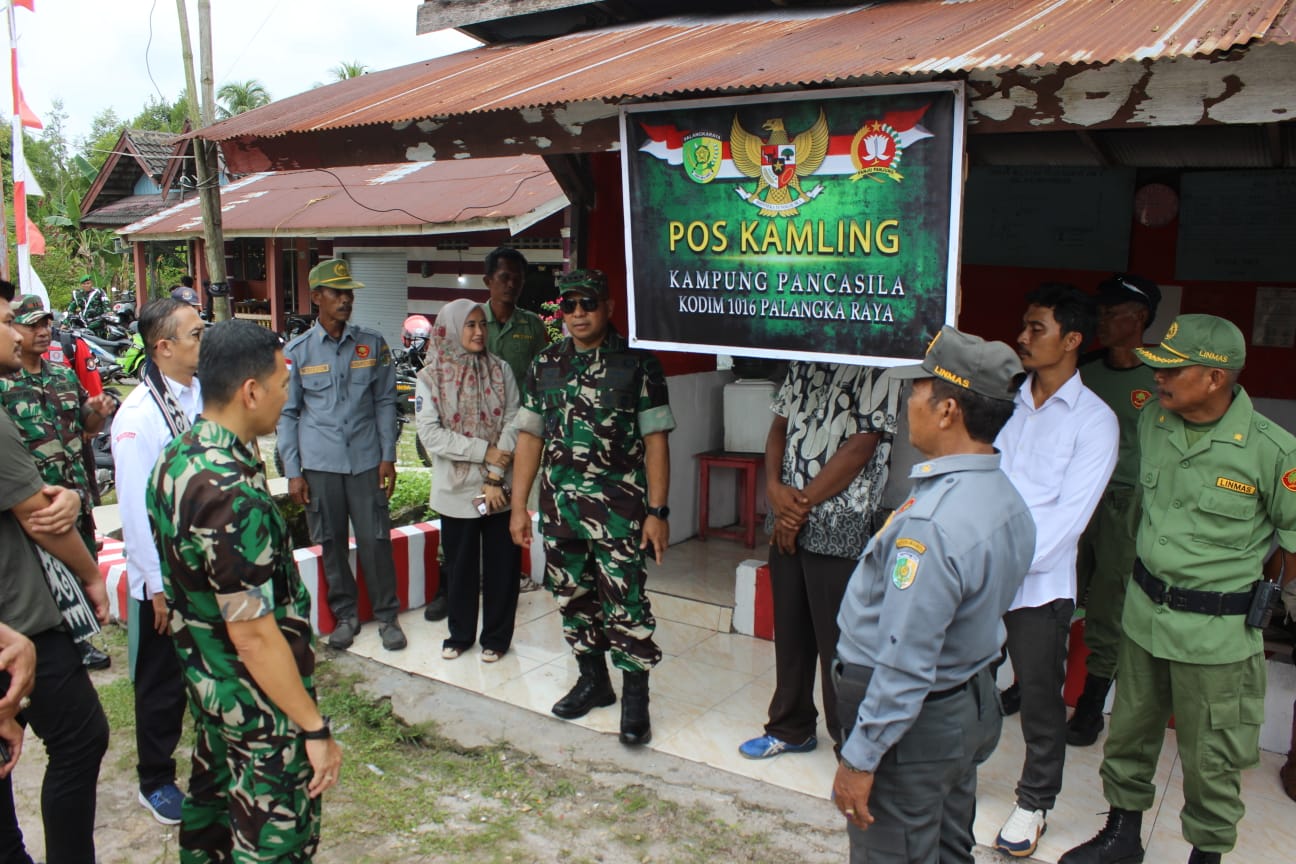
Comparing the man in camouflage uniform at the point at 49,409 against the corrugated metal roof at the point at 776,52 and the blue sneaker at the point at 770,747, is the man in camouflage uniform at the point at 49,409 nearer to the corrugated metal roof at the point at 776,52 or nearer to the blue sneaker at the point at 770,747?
the corrugated metal roof at the point at 776,52

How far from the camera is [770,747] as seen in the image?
3.70 meters

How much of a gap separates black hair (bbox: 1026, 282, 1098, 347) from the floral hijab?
8.24ft

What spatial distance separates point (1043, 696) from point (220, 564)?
250 centimetres

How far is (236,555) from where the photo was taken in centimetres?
205

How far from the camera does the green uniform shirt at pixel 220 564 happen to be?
205 centimetres

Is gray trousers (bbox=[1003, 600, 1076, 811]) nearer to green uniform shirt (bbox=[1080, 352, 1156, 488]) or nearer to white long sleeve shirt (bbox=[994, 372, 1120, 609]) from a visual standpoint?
white long sleeve shirt (bbox=[994, 372, 1120, 609])

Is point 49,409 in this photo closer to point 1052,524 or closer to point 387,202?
point 1052,524

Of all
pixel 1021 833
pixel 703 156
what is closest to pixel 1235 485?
pixel 1021 833

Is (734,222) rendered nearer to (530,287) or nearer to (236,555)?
(236,555)

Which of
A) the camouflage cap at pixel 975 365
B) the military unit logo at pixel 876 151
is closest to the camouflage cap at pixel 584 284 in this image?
the military unit logo at pixel 876 151

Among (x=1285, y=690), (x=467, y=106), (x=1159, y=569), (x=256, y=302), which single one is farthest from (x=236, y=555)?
(x=256, y=302)

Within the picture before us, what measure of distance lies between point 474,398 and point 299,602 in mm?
2316

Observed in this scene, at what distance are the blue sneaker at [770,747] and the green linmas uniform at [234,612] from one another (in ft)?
6.06

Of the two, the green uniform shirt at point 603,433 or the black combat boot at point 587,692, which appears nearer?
the green uniform shirt at point 603,433
